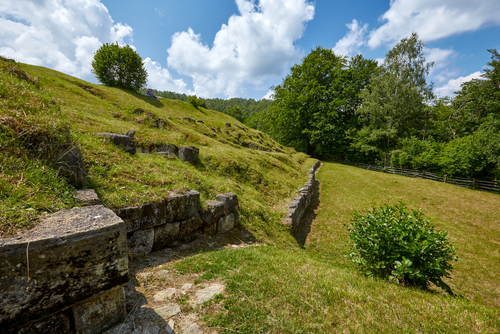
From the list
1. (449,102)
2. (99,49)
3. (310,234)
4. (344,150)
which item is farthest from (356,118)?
(99,49)

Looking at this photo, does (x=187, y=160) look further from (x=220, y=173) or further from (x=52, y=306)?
(x=52, y=306)

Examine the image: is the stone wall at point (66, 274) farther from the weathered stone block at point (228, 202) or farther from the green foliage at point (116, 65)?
the green foliage at point (116, 65)

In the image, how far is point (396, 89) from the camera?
982 inches

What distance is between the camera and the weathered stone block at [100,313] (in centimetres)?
187

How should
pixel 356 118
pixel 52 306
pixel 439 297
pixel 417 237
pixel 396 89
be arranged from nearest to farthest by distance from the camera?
pixel 52 306
pixel 439 297
pixel 417 237
pixel 396 89
pixel 356 118

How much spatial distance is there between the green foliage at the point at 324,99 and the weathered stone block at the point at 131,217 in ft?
94.9

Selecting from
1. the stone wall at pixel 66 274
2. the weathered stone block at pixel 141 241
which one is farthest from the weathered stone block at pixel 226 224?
the stone wall at pixel 66 274

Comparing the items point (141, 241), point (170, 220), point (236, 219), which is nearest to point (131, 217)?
point (141, 241)

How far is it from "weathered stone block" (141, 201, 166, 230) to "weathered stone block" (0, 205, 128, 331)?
5.34 feet

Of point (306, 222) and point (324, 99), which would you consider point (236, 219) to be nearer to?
point (306, 222)

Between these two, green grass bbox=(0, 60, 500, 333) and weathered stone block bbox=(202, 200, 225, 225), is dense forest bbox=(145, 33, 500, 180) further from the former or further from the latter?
weathered stone block bbox=(202, 200, 225, 225)

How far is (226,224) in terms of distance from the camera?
221 inches

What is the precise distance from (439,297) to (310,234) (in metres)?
5.38

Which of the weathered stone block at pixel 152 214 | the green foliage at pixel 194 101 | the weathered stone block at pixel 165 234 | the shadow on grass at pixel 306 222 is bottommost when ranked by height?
the shadow on grass at pixel 306 222
